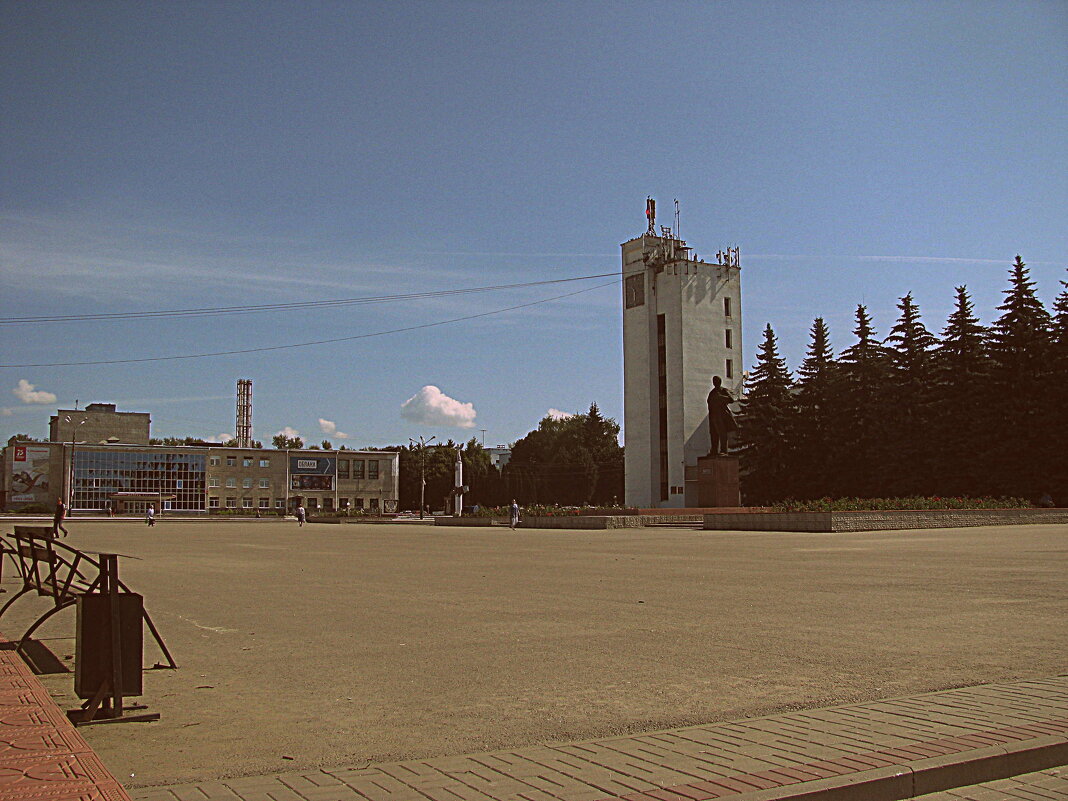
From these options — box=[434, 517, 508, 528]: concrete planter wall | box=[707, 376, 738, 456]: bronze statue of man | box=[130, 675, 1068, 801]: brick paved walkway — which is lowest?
box=[434, 517, 508, 528]: concrete planter wall

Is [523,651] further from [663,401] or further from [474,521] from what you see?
[663,401]

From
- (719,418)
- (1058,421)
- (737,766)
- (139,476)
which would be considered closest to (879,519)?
(719,418)

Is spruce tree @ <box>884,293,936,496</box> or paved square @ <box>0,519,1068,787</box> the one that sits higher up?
spruce tree @ <box>884,293,936,496</box>

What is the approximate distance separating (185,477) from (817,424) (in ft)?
258

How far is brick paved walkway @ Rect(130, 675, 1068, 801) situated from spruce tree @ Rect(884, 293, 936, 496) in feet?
195

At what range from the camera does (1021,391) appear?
56.1 m

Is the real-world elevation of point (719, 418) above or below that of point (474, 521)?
above

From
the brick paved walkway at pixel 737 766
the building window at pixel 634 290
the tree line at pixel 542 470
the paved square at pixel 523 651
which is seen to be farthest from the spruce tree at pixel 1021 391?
the tree line at pixel 542 470

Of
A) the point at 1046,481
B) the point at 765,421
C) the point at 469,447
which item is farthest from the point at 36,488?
the point at 1046,481

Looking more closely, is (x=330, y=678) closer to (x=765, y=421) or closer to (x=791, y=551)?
(x=791, y=551)

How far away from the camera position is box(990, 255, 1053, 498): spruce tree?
5494 cm

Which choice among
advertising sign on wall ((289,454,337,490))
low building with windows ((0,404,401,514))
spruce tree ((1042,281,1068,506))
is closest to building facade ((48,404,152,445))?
low building with windows ((0,404,401,514))

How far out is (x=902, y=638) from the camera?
9.25 m

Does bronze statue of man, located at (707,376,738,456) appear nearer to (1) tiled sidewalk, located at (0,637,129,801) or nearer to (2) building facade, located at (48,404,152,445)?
(1) tiled sidewalk, located at (0,637,129,801)
